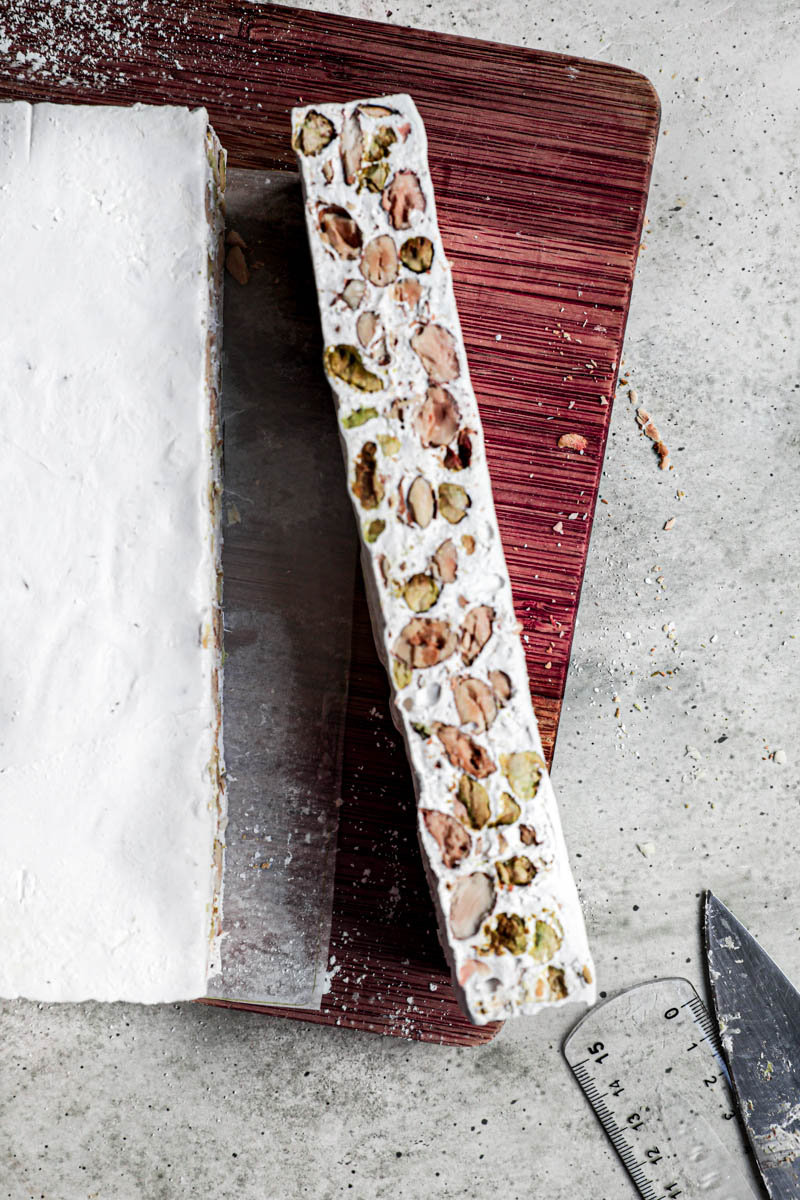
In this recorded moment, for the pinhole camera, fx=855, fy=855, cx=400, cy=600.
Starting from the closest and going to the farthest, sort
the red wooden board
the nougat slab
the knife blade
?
the nougat slab → the red wooden board → the knife blade

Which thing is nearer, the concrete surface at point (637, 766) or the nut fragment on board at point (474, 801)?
the nut fragment on board at point (474, 801)

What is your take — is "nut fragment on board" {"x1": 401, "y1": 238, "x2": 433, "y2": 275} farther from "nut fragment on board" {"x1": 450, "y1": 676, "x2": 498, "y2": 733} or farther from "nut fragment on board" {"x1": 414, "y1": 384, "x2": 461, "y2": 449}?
"nut fragment on board" {"x1": 450, "y1": 676, "x2": 498, "y2": 733}

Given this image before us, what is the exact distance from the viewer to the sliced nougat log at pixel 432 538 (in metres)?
1.66

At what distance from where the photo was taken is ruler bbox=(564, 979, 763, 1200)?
207 cm

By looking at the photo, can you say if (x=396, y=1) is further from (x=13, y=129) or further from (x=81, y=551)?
(x=81, y=551)

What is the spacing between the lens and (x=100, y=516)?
5.42 ft

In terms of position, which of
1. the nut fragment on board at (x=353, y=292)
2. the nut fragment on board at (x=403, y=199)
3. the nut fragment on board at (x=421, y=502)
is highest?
the nut fragment on board at (x=403, y=199)

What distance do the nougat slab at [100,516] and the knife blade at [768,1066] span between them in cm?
138

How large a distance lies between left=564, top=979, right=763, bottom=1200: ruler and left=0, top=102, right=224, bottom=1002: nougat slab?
1.17 meters

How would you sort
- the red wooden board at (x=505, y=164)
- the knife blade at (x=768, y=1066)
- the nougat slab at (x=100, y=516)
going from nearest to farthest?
1. the nougat slab at (x=100, y=516)
2. the red wooden board at (x=505, y=164)
3. the knife blade at (x=768, y=1066)

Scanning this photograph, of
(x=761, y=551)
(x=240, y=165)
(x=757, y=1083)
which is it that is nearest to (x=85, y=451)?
(x=240, y=165)

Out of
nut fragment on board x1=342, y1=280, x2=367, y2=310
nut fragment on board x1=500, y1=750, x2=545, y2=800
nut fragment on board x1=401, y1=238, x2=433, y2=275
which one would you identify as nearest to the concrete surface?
nut fragment on board x1=500, y1=750, x2=545, y2=800

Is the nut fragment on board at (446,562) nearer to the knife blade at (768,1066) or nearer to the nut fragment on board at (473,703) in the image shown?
the nut fragment on board at (473,703)

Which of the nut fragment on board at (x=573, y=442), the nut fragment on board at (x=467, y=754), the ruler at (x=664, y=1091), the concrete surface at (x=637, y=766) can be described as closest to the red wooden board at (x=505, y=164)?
the nut fragment on board at (x=573, y=442)
